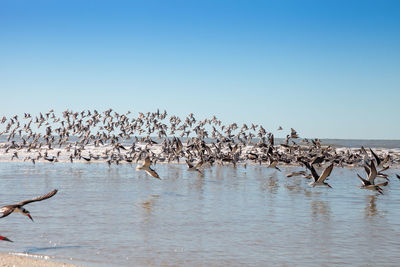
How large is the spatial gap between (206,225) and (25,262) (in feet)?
17.6

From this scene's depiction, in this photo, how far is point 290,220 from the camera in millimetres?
14328

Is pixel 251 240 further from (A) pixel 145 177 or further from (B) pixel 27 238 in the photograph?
(A) pixel 145 177

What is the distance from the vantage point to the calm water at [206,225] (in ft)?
33.9

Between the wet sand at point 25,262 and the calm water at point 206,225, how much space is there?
527mm

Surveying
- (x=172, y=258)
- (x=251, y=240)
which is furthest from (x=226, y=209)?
(x=172, y=258)

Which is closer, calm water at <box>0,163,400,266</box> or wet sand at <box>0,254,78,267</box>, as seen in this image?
wet sand at <box>0,254,78,267</box>

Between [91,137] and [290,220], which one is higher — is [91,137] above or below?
above

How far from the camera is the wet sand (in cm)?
912

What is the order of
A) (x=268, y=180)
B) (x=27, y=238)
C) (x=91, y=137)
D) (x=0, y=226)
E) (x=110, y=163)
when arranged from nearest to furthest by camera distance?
1. (x=27, y=238)
2. (x=0, y=226)
3. (x=268, y=180)
4. (x=110, y=163)
5. (x=91, y=137)

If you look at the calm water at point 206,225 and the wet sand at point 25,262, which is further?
the calm water at point 206,225

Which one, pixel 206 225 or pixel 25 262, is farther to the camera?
pixel 206 225

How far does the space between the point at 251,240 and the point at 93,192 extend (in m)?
10.1

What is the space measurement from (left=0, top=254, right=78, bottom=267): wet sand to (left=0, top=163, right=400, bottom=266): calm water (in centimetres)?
53

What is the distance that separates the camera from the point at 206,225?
43.8ft
